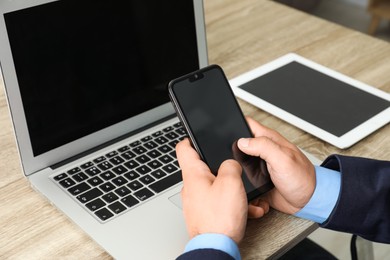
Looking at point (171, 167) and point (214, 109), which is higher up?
point (214, 109)

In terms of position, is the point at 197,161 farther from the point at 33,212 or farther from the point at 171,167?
the point at 33,212

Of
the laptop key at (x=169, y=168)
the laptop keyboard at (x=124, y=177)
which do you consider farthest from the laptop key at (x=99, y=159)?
the laptop key at (x=169, y=168)

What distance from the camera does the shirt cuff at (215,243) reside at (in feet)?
2.18

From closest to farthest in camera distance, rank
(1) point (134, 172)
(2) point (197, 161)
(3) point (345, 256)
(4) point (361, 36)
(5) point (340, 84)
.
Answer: (2) point (197, 161), (1) point (134, 172), (5) point (340, 84), (4) point (361, 36), (3) point (345, 256)

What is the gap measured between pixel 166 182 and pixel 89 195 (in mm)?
115

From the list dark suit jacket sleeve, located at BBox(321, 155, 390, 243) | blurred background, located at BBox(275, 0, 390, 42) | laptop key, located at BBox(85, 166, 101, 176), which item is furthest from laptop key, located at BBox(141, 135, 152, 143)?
blurred background, located at BBox(275, 0, 390, 42)

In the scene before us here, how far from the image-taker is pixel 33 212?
0.82 meters

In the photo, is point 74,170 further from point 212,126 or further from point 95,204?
point 212,126

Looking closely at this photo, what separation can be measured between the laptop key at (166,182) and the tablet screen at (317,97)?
0.28 meters

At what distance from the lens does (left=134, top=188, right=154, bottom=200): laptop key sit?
0.81m

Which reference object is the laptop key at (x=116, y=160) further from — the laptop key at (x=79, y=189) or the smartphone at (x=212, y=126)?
the smartphone at (x=212, y=126)

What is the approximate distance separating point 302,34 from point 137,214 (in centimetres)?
70

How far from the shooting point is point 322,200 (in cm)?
76

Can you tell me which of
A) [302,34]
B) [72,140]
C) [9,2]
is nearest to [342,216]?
[72,140]
